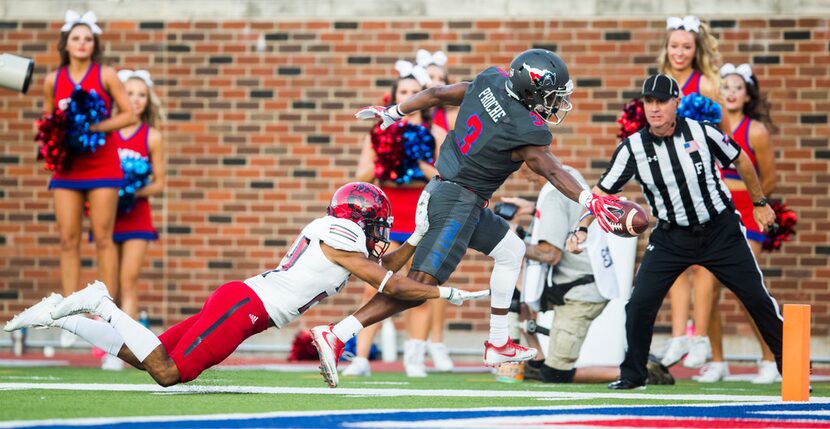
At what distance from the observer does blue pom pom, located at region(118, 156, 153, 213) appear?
10.8 meters

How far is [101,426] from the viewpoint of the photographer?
16.1 ft

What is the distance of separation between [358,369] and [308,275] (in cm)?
285

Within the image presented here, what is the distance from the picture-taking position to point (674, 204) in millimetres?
8273

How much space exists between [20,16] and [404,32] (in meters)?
3.82

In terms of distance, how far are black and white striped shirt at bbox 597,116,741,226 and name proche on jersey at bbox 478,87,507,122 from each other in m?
1.29

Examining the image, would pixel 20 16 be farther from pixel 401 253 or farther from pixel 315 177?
pixel 401 253

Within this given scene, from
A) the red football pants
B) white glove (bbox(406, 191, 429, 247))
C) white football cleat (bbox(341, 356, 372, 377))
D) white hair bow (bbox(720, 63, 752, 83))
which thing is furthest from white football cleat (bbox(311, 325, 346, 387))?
white hair bow (bbox(720, 63, 752, 83))

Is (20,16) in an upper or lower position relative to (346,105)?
upper

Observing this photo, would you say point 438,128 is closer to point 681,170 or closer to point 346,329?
point 681,170

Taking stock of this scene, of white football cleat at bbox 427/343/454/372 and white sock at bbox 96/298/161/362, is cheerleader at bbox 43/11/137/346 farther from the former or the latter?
white sock at bbox 96/298/161/362

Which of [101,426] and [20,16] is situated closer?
[101,426]

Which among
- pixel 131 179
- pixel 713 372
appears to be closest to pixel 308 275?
pixel 713 372

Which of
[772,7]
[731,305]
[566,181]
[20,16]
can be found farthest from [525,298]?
[20,16]

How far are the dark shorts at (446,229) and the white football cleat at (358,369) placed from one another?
93.2 inches
